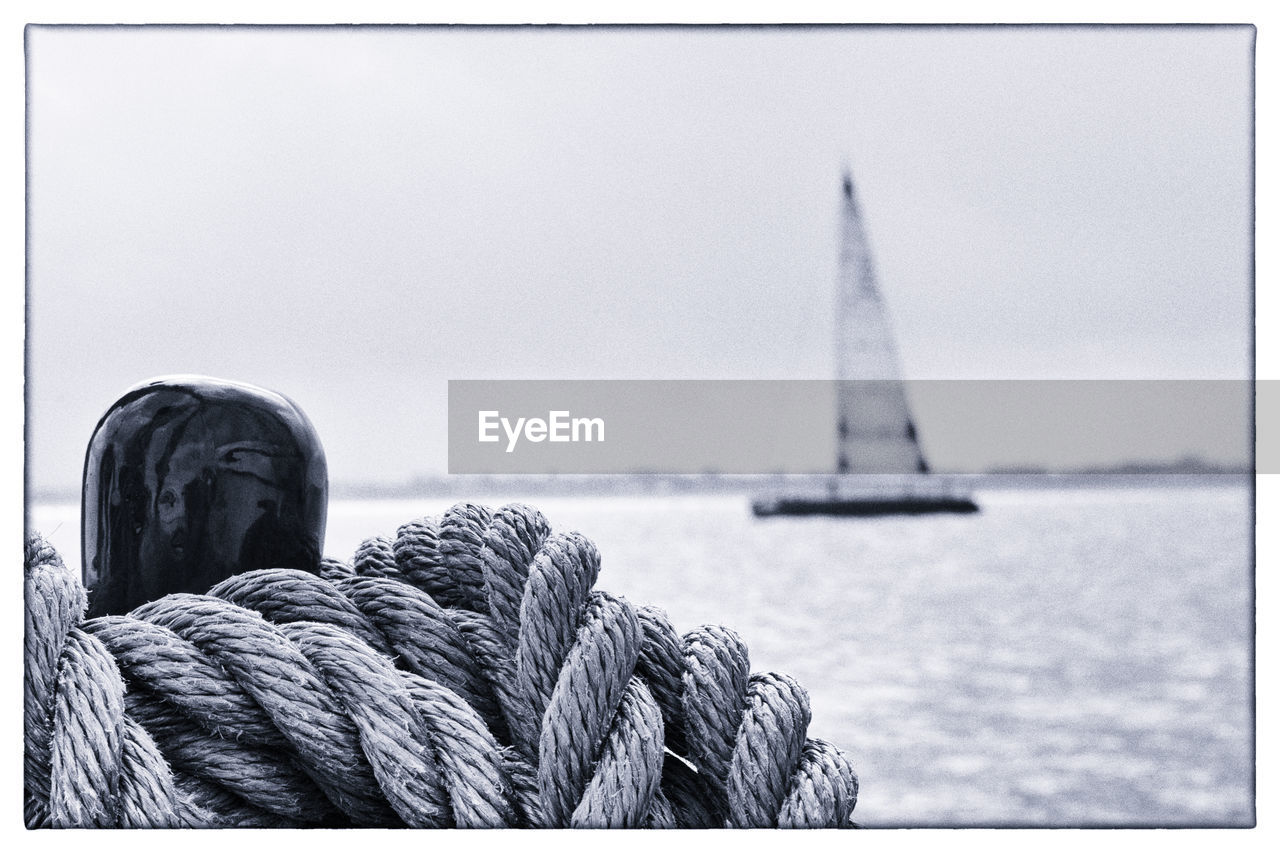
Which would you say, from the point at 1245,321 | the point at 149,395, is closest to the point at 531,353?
the point at 1245,321

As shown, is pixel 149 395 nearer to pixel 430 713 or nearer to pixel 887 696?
pixel 430 713

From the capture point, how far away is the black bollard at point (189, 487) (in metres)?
0.48

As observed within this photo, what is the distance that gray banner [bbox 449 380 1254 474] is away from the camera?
1.19 meters

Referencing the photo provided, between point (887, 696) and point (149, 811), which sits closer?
point (149, 811)

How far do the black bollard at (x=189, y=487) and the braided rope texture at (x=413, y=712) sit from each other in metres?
0.04

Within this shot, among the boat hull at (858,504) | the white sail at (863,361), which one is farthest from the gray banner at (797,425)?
the boat hull at (858,504)

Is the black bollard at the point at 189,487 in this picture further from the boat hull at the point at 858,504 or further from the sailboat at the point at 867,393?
the boat hull at the point at 858,504

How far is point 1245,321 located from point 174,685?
822mm

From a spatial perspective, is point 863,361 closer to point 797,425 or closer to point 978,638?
point 797,425

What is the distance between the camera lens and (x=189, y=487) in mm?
484

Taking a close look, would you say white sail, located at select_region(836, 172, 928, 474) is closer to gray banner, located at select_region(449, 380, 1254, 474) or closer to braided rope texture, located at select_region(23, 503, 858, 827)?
gray banner, located at select_region(449, 380, 1254, 474)

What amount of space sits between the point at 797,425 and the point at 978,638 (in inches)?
406

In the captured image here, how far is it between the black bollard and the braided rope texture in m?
0.04

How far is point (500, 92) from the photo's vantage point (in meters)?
1.50
